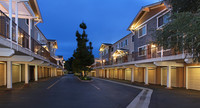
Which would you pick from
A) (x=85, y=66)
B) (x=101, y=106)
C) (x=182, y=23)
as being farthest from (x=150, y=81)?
(x=182, y=23)

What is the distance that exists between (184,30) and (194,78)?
13145mm

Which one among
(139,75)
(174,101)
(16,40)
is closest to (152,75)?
(139,75)

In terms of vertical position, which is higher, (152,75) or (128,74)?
(152,75)

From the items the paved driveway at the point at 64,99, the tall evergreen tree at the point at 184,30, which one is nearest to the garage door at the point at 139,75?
the paved driveway at the point at 64,99

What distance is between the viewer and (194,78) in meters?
17.0

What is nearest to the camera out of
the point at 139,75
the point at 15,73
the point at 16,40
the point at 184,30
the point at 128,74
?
the point at 184,30

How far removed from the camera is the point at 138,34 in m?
25.7

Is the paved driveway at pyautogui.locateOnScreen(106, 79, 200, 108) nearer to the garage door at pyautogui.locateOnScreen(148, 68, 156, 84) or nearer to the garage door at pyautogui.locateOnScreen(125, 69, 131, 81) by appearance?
the garage door at pyautogui.locateOnScreen(148, 68, 156, 84)

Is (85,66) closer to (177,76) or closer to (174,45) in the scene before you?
(177,76)

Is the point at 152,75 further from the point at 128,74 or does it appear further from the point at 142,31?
the point at 128,74

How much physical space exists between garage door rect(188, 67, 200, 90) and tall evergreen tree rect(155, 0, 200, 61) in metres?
10.6

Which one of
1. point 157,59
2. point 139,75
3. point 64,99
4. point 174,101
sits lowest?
point 139,75

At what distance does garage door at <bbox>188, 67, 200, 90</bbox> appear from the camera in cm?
1656

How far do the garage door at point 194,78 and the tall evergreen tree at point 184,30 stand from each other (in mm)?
10583
